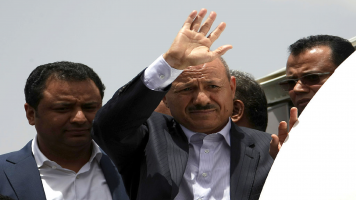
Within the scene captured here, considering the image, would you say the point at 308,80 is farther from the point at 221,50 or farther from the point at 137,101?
the point at 137,101

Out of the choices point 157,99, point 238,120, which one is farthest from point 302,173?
point 238,120

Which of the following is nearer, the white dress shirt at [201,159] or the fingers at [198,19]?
the white dress shirt at [201,159]

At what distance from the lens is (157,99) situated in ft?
7.81

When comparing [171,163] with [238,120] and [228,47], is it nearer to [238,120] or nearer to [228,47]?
[228,47]

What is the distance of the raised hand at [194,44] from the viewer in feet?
7.82

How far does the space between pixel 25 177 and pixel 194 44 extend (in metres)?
1.51

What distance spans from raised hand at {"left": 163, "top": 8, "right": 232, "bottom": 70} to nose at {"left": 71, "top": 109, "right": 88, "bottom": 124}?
1088 millimetres

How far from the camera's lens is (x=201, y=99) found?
2.77 metres

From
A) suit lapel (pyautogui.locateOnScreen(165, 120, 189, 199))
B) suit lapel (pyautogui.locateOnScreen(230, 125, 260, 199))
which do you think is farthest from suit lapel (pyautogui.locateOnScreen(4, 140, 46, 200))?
suit lapel (pyautogui.locateOnScreen(230, 125, 260, 199))

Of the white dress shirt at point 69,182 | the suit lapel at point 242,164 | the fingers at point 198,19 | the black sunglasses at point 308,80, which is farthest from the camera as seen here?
the black sunglasses at point 308,80

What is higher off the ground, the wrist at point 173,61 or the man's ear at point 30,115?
the wrist at point 173,61

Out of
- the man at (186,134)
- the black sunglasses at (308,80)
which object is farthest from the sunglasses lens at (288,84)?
the man at (186,134)

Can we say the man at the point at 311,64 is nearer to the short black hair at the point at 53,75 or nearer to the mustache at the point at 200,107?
the mustache at the point at 200,107

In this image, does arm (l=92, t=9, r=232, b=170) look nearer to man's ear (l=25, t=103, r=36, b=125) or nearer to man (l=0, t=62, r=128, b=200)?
man (l=0, t=62, r=128, b=200)
